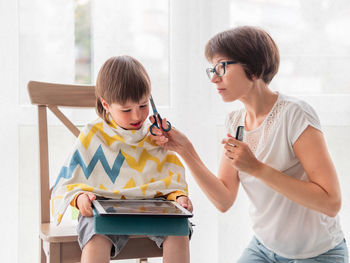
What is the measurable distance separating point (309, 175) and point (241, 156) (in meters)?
0.21

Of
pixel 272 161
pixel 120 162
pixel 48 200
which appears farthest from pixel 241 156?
pixel 48 200

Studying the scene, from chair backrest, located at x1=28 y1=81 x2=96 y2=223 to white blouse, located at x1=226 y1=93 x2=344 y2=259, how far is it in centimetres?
63

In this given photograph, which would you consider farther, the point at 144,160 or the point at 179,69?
the point at 179,69

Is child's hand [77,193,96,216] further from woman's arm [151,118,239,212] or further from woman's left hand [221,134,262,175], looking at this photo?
woman's left hand [221,134,262,175]

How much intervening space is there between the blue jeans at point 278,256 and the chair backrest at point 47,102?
0.67 m

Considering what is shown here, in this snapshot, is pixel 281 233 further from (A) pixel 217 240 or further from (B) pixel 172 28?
(B) pixel 172 28

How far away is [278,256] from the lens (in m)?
1.43

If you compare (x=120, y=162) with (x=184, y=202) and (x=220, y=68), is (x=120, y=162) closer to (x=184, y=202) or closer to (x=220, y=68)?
(x=184, y=202)

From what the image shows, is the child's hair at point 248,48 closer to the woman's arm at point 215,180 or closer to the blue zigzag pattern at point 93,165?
the woman's arm at point 215,180

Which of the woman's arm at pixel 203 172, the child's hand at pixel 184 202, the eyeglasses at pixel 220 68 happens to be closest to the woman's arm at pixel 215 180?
the woman's arm at pixel 203 172

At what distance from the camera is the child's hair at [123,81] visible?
1.39 metres

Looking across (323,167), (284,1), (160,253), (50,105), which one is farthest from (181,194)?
(284,1)

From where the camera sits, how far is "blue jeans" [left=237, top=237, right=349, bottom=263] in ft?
4.48

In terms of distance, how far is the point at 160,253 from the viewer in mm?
1413
